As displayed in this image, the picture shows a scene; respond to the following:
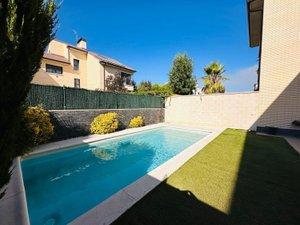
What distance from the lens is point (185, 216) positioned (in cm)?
359

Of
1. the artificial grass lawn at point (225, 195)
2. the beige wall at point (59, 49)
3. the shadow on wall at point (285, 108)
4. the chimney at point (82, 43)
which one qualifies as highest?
the chimney at point (82, 43)

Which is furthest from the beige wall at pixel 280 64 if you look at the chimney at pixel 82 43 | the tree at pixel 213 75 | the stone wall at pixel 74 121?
the chimney at pixel 82 43

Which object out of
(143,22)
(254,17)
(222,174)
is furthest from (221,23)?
(222,174)

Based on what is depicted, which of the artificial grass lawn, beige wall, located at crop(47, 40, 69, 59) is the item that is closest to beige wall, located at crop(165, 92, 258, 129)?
the artificial grass lawn

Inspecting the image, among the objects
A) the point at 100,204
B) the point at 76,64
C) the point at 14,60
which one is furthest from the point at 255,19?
the point at 76,64

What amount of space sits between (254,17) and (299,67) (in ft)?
19.7

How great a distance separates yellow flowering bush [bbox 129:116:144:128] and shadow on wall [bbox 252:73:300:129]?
30.2ft

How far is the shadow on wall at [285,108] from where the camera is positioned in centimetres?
1284

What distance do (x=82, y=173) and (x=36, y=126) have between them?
10.3 ft

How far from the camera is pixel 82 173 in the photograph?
278 inches

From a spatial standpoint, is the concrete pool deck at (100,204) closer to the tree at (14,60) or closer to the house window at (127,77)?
the tree at (14,60)

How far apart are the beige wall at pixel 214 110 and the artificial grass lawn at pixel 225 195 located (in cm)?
974

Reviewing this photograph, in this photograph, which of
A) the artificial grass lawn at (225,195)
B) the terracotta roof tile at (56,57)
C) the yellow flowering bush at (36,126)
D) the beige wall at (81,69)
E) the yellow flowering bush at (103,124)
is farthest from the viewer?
the beige wall at (81,69)

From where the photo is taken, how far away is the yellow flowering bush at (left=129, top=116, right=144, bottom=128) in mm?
15946
